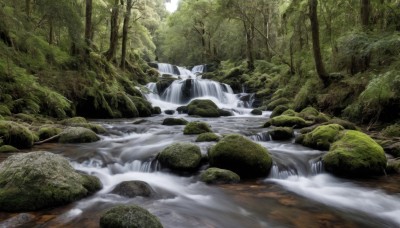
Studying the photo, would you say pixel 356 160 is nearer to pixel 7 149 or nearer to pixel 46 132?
pixel 7 149

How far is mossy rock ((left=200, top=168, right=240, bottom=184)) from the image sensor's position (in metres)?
6.48

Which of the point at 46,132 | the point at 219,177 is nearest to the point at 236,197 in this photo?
the point at 219,177

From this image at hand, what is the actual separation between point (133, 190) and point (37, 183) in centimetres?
149

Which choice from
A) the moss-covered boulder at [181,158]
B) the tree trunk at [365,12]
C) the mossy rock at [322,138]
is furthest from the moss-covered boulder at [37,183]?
the tree trunk at [365,12]

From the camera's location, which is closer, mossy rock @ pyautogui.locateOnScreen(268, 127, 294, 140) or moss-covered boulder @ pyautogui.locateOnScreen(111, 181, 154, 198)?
moss-covered boulder @ pyautogui.locateOnScreen(111, 181, 154, 198)

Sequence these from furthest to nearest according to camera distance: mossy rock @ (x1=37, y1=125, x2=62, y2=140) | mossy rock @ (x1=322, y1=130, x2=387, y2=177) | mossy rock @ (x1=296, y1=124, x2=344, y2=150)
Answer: mossy rock @ (x1=37, y1=125, x2=62, y2=140) < mossy rock @ (x1=296, y1=124, x2=344, y2=150) < mossy rock @ (x1=322, y1=130, x2=387, y2=177)

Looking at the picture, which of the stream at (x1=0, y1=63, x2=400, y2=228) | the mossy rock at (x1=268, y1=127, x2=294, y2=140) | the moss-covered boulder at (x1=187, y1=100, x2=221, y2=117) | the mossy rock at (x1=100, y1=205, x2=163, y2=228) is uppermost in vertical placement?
the moss-covered boulder at (x1=187, y1=100, x2=221, y2=117)

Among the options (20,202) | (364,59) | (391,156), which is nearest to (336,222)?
(391,156)

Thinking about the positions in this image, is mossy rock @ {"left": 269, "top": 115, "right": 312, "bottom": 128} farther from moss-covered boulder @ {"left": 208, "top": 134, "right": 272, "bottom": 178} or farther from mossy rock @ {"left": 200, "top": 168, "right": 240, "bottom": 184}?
mossy rock @ {"left": 200, "top": 168, "right": 240, "bottom": 184}

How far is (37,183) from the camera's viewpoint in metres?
4.84

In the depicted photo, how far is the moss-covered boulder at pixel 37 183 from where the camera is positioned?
4.66 metres

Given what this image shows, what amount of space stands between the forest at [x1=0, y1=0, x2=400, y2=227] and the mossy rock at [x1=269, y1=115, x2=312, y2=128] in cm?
4

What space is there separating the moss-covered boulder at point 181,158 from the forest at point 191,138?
3 cm

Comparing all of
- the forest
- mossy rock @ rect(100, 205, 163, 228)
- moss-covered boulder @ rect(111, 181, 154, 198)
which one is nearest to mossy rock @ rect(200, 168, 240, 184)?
the forest
